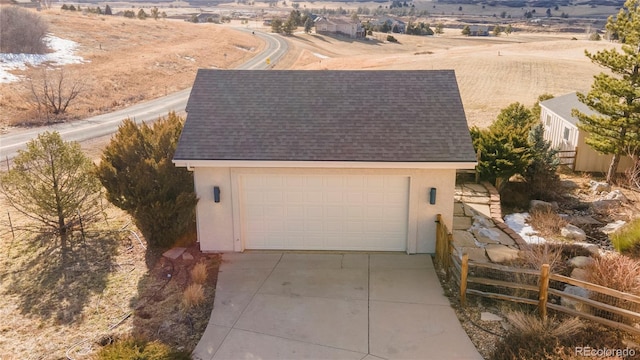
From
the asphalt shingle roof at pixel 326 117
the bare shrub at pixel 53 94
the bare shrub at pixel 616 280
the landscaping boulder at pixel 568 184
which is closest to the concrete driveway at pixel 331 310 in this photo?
the asphalt shingle roof at pixel 326 117

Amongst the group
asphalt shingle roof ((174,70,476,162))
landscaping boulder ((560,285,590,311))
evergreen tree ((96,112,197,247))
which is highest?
asphalt shingle roof ((174,70,476,162))

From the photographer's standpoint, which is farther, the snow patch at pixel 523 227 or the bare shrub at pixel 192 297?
the snow patch at pixel 523 227

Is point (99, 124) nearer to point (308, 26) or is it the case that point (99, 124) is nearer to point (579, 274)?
point (579, 274)

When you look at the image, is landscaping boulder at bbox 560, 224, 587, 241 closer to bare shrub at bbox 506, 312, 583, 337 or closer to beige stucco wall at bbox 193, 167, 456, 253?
beige stucco wall at bbox 193, 167, 456, 253

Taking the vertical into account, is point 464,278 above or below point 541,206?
above

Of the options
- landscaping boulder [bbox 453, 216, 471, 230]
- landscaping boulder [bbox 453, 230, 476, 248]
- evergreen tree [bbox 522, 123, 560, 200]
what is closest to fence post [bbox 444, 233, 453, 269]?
landscaping boulder [bbox 453, 230, 476, 248]

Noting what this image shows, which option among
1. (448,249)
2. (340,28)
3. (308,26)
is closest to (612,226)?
(448,249)

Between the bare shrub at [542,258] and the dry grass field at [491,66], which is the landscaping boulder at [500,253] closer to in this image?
the bare shrub at [542,258]
